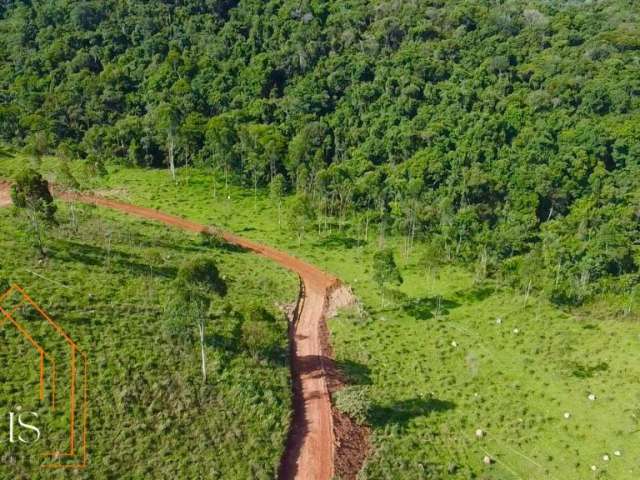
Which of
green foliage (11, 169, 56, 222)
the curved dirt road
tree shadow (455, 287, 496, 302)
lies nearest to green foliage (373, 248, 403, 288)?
the curved dirt road

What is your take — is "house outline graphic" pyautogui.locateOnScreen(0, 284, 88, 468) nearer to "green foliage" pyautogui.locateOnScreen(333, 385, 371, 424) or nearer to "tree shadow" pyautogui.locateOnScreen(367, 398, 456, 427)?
"green foliage" pyautogui.locateOnScreen(333, 385, 371, 424)

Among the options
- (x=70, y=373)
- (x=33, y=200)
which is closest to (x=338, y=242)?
(x=33, y=200)

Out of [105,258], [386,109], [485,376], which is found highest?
[386,109]

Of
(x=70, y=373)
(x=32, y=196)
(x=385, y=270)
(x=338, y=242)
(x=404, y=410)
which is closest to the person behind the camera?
(x=70, y=373)

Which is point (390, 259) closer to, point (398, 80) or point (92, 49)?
point (398, 80)

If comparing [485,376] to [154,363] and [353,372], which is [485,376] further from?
[154,363]
